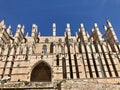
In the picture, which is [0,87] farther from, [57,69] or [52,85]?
[57,69]

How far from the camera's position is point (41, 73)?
24.4 meters

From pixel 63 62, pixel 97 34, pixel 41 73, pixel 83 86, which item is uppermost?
pixel 97 34

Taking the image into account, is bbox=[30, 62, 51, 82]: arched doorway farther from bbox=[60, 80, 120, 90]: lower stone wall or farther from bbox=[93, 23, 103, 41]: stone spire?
bbox=[60, 80, 120, 90]: lower stone wall

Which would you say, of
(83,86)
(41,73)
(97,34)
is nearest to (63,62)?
(41,73)

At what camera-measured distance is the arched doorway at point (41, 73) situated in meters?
Answer: 23.7

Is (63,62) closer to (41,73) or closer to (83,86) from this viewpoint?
(41,73)

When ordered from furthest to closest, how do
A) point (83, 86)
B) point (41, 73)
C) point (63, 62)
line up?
point (63, 62)
point (41, 73)
point (83, 86)

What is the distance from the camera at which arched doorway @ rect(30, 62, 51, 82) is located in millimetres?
23734

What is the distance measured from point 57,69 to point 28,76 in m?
4.56

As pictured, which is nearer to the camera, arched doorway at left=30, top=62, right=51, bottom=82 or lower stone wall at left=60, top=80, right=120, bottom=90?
lower stone wall at left=60, top=80, right=120, bottom=90

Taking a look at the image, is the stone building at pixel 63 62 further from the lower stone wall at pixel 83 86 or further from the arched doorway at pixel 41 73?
the lower stone wall at pixel 83 86

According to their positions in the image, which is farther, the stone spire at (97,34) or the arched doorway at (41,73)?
the stone spire at (97,34)

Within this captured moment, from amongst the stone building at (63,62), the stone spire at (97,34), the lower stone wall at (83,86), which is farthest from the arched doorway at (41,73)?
the lower stone wall at (83,86)

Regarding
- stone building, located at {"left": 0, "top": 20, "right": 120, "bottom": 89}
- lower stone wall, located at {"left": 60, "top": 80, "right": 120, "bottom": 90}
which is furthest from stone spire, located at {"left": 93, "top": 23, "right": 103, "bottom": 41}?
lower stone wall, located at {"left": 60, "top": 80, "right": 120, "bottom": 90}
